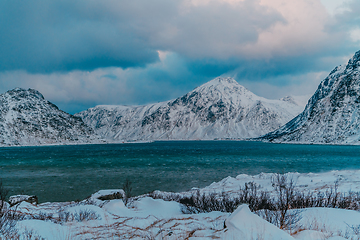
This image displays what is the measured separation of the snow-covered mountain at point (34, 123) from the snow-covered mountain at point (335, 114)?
528ft

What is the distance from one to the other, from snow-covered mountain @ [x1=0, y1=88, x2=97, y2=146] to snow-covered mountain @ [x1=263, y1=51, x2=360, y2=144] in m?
161

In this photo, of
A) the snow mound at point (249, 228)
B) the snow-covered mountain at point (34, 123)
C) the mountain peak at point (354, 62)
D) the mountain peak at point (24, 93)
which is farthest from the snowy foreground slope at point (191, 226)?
the mountain peak at point (24, 93)

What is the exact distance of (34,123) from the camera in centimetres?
16312

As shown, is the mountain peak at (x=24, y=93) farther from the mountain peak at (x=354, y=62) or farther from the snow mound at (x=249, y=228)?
the mountain peak at (x=354, y=62)

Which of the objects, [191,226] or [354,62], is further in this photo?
[354,62]

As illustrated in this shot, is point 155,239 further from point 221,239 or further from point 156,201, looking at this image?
point 156,201

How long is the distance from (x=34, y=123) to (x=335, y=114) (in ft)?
642

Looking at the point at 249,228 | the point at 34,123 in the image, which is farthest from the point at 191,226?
the point at 34,123

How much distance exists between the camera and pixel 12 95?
178 meters

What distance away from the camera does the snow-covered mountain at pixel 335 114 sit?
394ft

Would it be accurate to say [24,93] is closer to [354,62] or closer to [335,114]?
[335,114]

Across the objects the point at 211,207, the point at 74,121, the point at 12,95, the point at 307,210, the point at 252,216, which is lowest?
the point at 211,207

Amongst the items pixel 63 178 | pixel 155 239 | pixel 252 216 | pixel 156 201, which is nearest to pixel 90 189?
pixel 63 178

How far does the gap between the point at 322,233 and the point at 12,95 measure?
721ft
